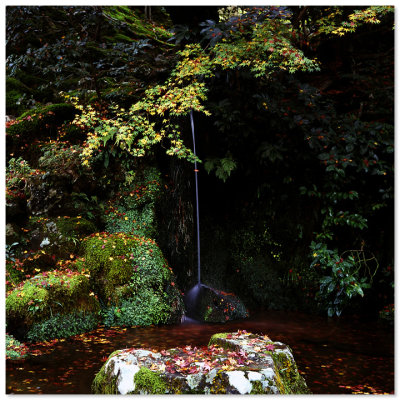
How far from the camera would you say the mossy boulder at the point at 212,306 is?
648 cm

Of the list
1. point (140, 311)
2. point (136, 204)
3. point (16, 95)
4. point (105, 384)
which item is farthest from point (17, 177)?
point (105, 384)

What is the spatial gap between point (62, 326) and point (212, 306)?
2393 millimetres

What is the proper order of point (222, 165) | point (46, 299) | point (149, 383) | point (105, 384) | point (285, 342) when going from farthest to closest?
point (222, 165) < point (285, 342) < point (46, 299) < point (105, 384) < point (149, 383)

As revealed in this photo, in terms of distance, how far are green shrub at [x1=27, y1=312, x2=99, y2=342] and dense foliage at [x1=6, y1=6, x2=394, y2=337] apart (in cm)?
33

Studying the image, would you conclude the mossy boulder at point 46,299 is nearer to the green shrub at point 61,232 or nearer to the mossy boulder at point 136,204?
the green shrub at point 61,232

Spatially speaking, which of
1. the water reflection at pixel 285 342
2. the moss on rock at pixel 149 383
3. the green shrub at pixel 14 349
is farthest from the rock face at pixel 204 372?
the green shrub at pixel 14 349

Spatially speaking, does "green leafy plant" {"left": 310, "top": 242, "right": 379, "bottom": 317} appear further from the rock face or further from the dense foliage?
the rock face

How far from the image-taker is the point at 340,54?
8.03 meters

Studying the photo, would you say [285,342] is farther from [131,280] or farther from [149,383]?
[149,383]

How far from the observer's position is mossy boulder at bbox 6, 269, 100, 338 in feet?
16.9

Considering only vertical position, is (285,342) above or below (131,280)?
below

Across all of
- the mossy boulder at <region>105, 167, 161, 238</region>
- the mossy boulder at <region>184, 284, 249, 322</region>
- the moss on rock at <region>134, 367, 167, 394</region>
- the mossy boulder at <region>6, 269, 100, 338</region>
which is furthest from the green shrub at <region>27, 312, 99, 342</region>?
the moss on rock at <region>134, 367, 167, 394</region>

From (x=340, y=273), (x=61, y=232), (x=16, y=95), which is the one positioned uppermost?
(x=16, y=95)

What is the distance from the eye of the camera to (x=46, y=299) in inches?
209
